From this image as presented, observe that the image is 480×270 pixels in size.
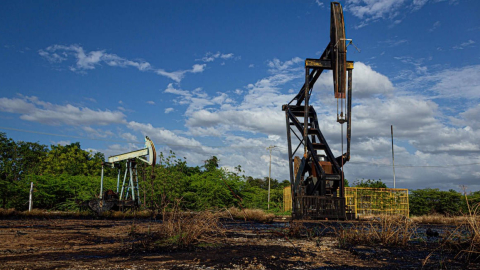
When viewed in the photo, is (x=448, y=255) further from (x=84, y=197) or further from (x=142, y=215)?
(x=84, y=197)

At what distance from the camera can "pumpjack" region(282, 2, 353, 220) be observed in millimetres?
13898

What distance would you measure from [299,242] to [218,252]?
2.17 meters

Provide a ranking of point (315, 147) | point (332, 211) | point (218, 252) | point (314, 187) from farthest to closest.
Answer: point (315, 147) → point (314, 187) → point (332, 211) → point (218, 252)

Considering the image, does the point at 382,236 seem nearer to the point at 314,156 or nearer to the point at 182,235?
the point at 182,235

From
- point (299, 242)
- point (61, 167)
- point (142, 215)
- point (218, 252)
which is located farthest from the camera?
point (61, 167)

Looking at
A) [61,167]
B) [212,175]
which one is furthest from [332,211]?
[61,167]

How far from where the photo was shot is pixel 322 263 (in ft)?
17.6

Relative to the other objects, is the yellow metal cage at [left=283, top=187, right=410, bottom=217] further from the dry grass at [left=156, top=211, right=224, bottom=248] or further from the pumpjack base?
the dry grass at [left=156, top=211, right=224, bottom=248]

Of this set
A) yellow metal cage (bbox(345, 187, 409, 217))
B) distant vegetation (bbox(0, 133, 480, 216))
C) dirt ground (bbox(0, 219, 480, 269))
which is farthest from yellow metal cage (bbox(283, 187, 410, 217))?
dirt ground (bbox(0, 219, 480, 269))

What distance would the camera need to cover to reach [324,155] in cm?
1595

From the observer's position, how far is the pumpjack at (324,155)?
1390 cm

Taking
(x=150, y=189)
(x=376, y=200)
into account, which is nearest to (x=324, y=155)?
(x=376, y=200)

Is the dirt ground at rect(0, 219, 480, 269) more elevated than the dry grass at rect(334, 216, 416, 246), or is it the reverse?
the dry grass at rect(334, 216, 416, 246)

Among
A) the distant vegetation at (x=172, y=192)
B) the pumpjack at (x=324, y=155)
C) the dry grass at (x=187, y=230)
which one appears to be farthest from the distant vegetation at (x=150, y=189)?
the dry grass at (x=187, y=230)
